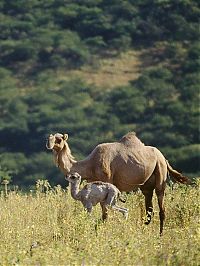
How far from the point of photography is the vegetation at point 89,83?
43.8m

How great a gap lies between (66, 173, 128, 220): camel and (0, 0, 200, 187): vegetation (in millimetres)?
24399

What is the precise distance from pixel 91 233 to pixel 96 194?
1283 millimetres

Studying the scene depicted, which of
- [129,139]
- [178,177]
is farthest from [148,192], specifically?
[129,139]

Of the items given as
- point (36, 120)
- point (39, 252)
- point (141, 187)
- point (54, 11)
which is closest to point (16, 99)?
point (36, 120)

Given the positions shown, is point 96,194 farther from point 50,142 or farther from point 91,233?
point 91,233

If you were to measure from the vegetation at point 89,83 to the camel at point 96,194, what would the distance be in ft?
80.1

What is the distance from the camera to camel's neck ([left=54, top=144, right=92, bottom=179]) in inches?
483

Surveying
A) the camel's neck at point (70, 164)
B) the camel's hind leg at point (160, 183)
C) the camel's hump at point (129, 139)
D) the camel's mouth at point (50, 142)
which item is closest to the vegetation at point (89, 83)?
the camel's hind leg at point (160, 183)

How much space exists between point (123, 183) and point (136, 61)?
47463mm

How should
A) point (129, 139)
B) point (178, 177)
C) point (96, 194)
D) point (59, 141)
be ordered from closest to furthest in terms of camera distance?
point (96, 194) → point (59, 141) → point (129, 139) → point (178, 177)

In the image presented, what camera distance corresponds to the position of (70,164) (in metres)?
12.4

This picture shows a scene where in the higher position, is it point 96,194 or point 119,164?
point 96,194

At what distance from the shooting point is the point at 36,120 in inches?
1876

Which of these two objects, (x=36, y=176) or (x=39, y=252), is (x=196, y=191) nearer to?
(x=39, y=252)
